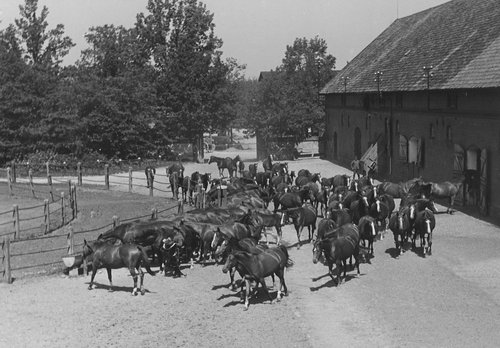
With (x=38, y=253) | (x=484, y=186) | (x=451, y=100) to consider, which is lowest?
(x=38, y=253)

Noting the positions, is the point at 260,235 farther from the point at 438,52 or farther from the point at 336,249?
the point at 438,52

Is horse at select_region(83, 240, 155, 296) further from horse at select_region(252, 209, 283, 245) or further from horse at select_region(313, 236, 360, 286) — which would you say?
horse at select_region(252, 209, 283, 245)

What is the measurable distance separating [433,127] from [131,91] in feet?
76.0

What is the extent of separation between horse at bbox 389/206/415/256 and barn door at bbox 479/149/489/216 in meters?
7.11

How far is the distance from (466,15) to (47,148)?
2722cm

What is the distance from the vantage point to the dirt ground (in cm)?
1362

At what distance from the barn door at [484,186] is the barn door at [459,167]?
117 cm

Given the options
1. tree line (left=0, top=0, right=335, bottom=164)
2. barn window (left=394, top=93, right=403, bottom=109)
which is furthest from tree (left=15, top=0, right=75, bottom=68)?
barn window (left=394, top=93, right=403, bottom=109)

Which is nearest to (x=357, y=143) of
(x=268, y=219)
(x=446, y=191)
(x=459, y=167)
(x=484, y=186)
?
(x=459, y=167)

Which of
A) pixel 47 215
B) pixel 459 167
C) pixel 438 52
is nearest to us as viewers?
pixel 47 215

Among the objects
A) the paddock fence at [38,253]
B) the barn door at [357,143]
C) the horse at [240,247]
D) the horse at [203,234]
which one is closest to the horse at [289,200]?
the paddock fence at [38,253]

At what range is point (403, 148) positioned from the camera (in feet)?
117

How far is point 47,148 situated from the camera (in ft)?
150

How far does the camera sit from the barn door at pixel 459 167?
93.3 ft
